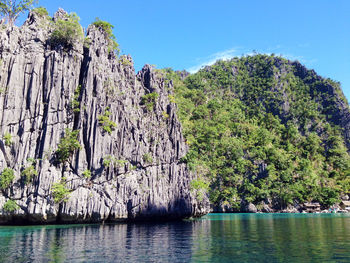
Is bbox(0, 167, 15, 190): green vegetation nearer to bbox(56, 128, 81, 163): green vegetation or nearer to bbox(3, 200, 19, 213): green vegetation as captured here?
bbox(3, 200, 19, 213): green vegetation

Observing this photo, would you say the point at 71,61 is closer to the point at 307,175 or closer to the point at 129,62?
the point at 129,62

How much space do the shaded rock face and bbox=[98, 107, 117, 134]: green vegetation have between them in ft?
2.12

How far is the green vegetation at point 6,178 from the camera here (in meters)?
48.5

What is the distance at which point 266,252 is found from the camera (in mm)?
23203

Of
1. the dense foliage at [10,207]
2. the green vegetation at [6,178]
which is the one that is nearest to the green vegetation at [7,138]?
the green vegetation at [6,178]

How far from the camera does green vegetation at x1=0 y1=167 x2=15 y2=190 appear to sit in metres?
48.5

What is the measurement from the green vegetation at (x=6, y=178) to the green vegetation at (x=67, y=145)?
26.7 feet

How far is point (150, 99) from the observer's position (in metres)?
72.6

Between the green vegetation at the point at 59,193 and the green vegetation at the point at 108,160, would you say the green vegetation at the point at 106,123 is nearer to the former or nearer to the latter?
the green vegetation at the point at 108,160

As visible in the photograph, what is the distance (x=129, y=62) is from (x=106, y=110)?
21.4 metres

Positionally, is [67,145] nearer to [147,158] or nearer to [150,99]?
[147,158]

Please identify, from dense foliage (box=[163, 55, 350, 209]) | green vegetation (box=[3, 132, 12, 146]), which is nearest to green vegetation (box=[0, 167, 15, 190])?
green vegetation (box=[3, 132, 12, 146])

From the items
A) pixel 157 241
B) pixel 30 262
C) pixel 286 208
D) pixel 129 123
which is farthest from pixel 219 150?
pixel 30 262

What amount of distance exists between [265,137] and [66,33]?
95.1 metres
